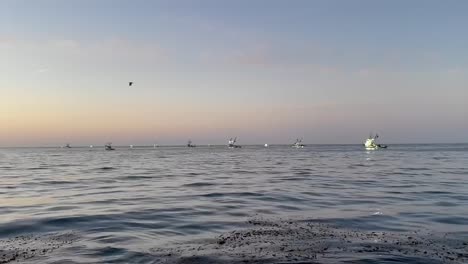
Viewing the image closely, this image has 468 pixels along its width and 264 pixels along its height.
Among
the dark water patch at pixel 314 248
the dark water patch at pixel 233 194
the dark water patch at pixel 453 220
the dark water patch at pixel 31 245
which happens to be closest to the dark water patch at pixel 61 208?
the dark water patch at pixel 31 245

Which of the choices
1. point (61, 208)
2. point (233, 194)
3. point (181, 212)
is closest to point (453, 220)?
point (181, 212)

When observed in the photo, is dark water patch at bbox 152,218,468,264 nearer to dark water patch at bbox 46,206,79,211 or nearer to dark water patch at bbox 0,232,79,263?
dark water patch at bbox 0,232,79,263

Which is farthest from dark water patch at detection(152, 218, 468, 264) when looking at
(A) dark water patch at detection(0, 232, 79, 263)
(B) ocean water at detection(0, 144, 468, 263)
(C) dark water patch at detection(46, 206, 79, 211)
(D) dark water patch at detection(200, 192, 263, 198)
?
(D) dark water patch at detection(200, 192, 263, 198)

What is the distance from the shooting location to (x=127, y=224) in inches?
767

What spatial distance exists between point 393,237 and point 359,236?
1.23 metres

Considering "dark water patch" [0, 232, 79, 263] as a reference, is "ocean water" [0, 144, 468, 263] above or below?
below

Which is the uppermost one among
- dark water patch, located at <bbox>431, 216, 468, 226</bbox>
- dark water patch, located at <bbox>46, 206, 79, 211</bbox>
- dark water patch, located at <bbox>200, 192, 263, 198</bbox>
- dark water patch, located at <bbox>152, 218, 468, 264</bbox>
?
dark water patch, located at <bbox>152, 218, 468, 264</bbox>

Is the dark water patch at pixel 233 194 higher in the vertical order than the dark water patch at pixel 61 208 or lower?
lower

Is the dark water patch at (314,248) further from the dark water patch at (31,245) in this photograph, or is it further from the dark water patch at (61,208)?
the dark water patch at (61,208)

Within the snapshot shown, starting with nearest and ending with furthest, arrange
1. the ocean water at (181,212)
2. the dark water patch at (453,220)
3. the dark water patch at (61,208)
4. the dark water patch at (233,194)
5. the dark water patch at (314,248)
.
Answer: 1. the dark water patch at (314,248)
2. the ocean water at (181,212)
3. the dark water patch at (453,220)
4. the dark water patch at (61,208)
5. the dark water patch at (233,194)

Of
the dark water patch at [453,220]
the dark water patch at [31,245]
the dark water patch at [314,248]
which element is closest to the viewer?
the dark water patch at [314,248]

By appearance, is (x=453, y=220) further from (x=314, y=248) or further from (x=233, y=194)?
(x=233, y=194)

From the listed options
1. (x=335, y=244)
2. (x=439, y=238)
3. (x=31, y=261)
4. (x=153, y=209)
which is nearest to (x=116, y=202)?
(x=153, y=209)

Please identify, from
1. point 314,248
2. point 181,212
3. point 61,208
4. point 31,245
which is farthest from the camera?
point 61,208
